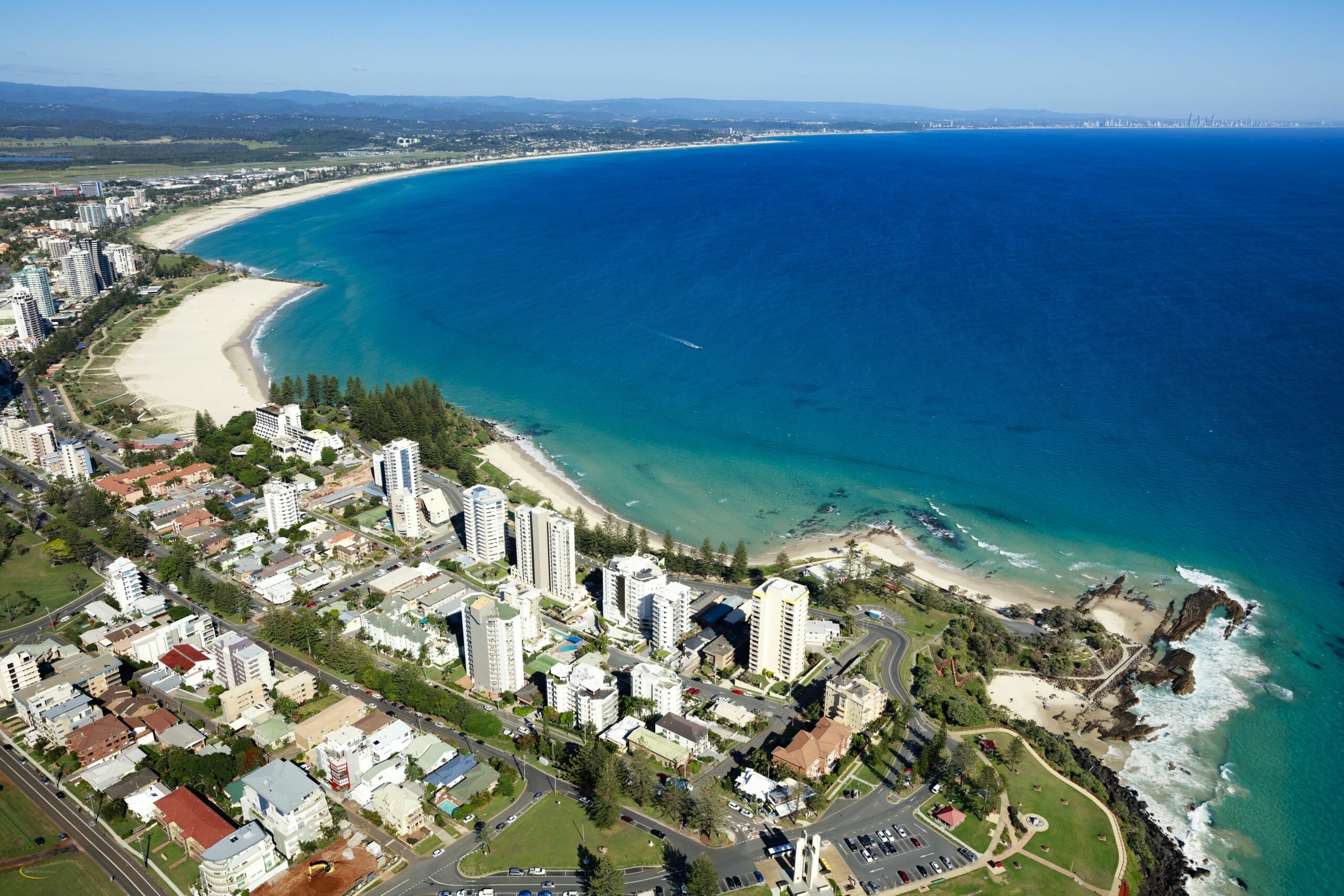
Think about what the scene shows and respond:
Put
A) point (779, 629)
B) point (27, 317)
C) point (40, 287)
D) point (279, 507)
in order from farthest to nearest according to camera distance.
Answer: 1. point (40, 287)
2. point (27, 317)
3. point (279, 507)
4. point (779, 629)

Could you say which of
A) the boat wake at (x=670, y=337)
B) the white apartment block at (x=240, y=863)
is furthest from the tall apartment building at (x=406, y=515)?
the boat wake at (x=670, y=337)

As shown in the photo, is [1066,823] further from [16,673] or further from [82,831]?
[16,673]

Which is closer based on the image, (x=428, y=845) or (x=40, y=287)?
(x=428, y=845)

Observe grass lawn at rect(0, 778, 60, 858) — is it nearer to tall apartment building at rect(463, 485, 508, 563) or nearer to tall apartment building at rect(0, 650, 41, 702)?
tall apartment building at rect(0, 650, 41, 702)

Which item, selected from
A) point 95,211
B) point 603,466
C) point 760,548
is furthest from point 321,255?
point 760,548

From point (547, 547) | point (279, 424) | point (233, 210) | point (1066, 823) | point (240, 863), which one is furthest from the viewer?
point (233, 210)

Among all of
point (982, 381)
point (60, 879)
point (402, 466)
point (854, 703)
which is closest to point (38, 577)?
point (402, 466)

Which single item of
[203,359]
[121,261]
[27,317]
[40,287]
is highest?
[121,261]

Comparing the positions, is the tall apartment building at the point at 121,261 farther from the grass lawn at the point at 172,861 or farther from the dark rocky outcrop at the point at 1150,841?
the dark rocky outcrop at the point at 1150,841

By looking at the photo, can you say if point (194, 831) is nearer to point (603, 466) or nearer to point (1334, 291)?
point (603, 466)
